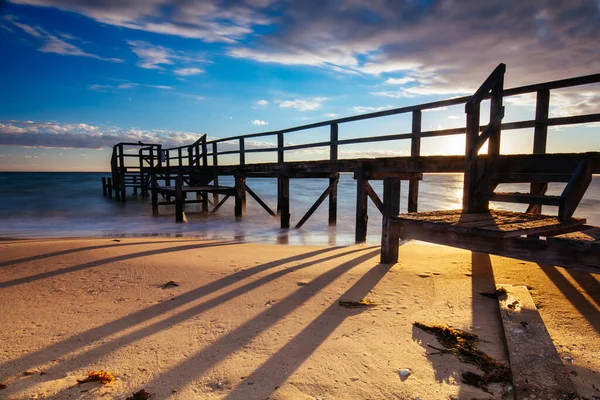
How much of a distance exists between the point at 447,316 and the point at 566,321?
96 centimetres

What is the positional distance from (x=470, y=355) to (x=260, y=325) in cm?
155

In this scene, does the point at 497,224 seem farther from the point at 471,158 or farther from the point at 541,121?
the point at 541,121

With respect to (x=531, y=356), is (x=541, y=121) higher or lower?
higher

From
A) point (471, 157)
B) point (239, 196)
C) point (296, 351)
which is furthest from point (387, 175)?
point (239, 196)

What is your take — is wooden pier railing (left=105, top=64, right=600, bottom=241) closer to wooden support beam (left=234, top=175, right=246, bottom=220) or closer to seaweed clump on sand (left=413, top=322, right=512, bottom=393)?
seaweed clump on sand (left=413, top=322, right=512, bottom=393)

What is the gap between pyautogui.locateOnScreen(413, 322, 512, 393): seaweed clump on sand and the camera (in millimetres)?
1922

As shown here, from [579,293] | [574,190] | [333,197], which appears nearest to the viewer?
[574,190]

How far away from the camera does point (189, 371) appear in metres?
2.02

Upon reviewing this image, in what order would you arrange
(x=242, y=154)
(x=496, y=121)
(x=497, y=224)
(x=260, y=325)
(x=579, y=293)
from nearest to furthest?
(x=260, y=325) < (x=497, y=224) < (x=579, y=293) < (x=496, y=121) < (x=242, y=154)

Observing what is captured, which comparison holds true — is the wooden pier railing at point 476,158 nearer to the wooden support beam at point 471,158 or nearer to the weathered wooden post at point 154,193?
the wooden support beam at point 471,158

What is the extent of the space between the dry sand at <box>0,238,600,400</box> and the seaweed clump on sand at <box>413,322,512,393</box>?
0.26 ft

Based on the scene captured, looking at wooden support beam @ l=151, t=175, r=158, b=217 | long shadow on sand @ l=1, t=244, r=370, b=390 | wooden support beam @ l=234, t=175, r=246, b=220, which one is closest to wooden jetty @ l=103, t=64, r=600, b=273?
long shadow on sand @ l=1, t=244, r=370, b=390

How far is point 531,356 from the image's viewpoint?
2.07 metres

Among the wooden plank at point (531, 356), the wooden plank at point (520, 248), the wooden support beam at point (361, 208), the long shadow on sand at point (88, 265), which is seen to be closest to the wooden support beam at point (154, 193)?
the long shadow on sand at point (88, 265)
